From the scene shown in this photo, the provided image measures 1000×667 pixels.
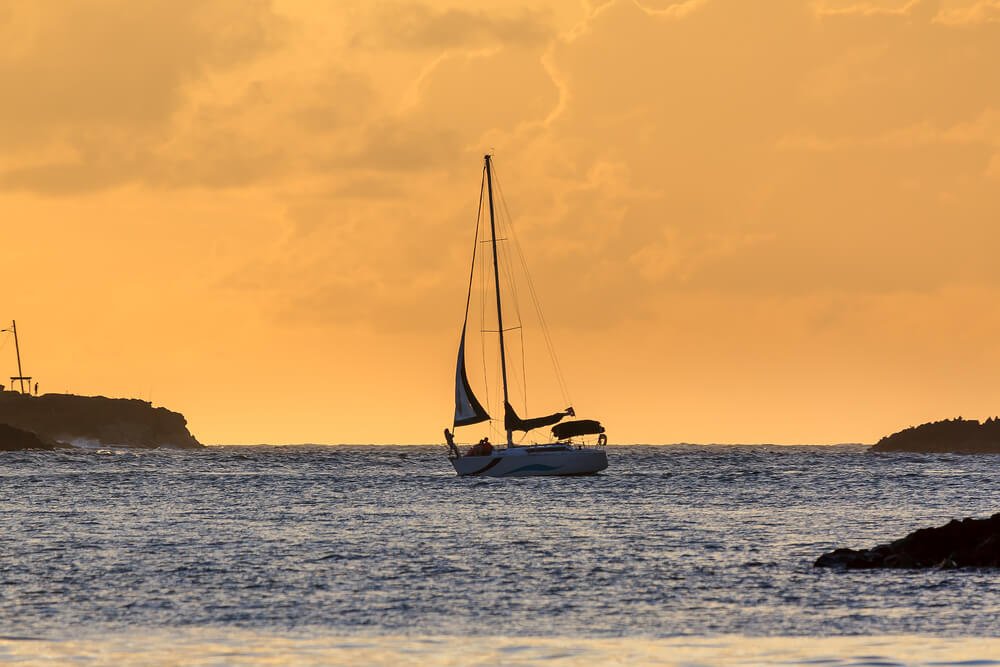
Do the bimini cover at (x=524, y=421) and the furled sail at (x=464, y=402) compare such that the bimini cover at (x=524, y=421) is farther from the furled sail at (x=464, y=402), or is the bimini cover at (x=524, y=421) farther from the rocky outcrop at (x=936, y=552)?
the rocky outcrop at (x=936, y=552)

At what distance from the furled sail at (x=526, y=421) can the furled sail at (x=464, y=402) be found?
137 cm

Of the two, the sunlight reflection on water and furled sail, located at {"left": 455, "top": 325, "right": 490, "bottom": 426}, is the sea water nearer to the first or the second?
the sunlight reflection on water

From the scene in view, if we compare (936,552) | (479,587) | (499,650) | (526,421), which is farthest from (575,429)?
(499,650)

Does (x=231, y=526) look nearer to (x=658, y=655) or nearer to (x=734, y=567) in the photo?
(x=734, y=567)

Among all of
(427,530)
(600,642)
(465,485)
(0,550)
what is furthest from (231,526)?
(465,485)

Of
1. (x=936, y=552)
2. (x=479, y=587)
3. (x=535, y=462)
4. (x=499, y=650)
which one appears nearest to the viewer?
(x=499, y=650)

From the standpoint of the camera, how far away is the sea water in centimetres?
2684

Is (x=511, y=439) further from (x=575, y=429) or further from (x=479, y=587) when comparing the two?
(x=479, y=587)

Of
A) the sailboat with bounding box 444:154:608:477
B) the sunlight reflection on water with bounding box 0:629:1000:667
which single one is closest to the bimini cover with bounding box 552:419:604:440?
the sailboat with bounding box 444:154:608:477

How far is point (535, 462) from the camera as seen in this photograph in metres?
96.3

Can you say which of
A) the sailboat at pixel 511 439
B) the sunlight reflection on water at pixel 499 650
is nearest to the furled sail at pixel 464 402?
the sailboat at pixel 511 439

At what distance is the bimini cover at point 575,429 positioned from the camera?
9894 centimetres

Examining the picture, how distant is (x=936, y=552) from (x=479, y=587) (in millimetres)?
13045

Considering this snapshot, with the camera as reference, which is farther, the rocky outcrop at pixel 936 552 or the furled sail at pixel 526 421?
the furled sail at pixel 526 421
